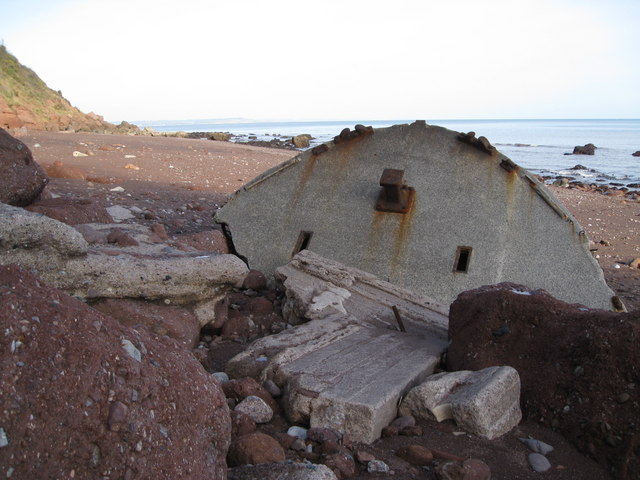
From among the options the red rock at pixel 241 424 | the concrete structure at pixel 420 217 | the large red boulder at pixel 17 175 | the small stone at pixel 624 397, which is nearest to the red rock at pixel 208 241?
the concrete structure at pixel 420 217

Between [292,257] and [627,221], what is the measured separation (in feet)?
25.7

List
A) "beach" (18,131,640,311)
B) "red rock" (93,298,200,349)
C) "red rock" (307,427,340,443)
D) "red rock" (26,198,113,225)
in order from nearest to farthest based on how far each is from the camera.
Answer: "red rock" (307,427,340,443)
"red rock" (93,298,200,349)
"red rock" (26,198,113,225)
"beach" (18,131,640,311)

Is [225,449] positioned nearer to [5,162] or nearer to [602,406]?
[602,406]

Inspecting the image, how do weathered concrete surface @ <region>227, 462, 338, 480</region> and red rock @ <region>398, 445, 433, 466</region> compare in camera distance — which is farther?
red rock @ <region>398, 445, 433, 466</region>

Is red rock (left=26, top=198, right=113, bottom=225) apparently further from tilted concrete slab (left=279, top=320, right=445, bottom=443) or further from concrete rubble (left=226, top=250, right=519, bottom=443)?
tilted concrete slab (left=279, top=320, right=445, bottom=443)

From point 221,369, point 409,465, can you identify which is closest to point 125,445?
point 409,465

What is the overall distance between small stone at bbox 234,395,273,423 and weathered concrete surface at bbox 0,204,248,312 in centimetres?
104

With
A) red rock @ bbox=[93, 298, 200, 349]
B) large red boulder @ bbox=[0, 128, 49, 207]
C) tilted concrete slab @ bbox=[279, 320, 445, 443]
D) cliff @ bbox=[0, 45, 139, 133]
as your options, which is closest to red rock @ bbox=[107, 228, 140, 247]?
red rock @ bbox=[93, 298, 200, 349]

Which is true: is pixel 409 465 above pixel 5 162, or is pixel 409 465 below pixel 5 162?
below

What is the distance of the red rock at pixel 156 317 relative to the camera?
3223mm

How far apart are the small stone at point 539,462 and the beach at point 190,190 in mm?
3334

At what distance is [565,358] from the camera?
273 centimetres

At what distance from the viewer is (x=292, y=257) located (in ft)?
15.3

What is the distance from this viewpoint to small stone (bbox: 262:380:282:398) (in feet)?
9.30
